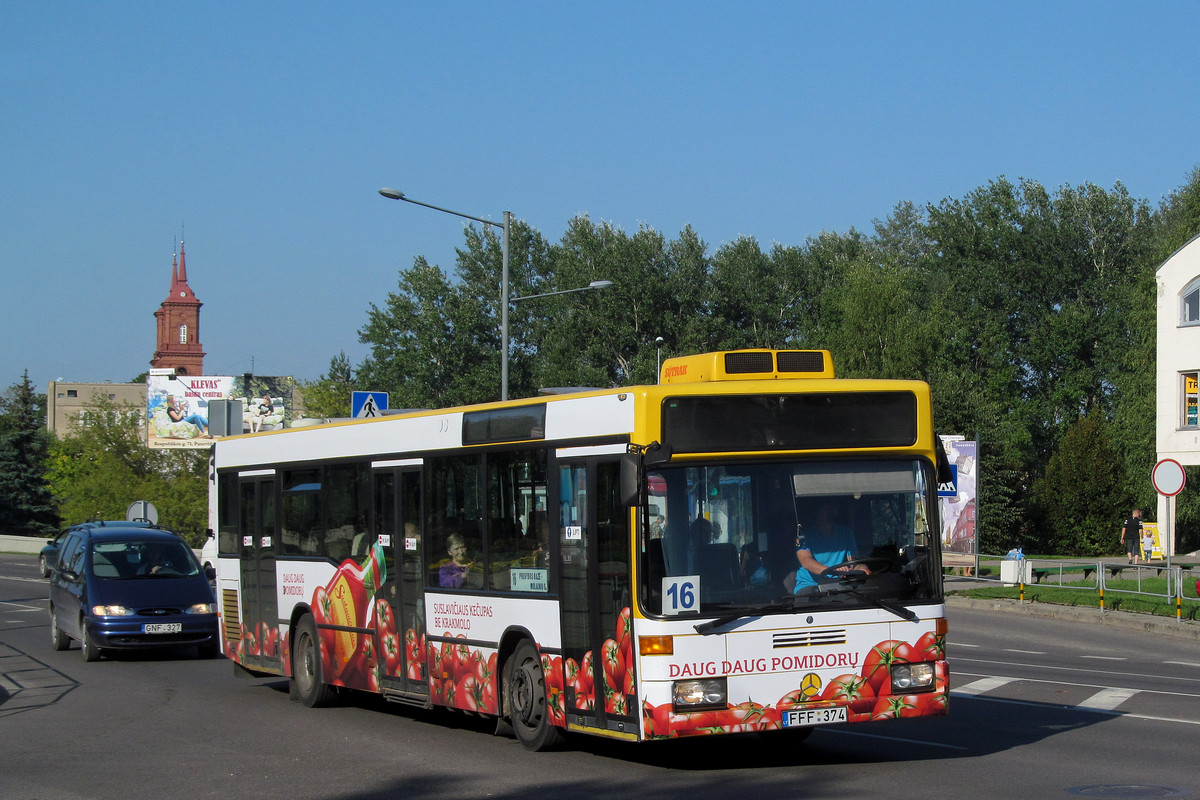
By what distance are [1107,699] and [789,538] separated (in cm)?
625

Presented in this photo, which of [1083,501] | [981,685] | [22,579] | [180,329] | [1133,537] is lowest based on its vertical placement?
[22,579]

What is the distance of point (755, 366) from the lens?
393 inches

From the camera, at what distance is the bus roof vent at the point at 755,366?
386 inches

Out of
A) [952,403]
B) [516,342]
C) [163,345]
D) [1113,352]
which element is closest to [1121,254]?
[1113,352]

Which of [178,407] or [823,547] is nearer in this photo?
[823,547]

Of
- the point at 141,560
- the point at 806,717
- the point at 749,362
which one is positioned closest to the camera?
the point at 806,717

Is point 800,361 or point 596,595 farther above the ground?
point 800,361

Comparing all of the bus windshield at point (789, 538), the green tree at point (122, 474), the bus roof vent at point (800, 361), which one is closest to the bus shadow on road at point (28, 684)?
the bus windshield at point (789, 538)

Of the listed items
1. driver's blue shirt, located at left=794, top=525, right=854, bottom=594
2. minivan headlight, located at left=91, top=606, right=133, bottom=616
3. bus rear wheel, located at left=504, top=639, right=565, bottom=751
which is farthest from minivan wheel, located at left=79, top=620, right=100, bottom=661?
driver's blue shirt, located at left=794, top=525, right=854, bottom=594

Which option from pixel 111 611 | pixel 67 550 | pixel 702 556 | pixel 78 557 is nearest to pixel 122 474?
pixel 67 550

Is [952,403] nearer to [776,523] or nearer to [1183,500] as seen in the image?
[1183,500]

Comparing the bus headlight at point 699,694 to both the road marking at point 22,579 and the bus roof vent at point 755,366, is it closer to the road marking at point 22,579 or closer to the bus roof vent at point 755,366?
the bus roof vent at point 755,366

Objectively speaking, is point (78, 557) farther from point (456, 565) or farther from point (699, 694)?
point (699, 694)

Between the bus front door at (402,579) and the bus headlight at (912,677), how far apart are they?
4.37m
